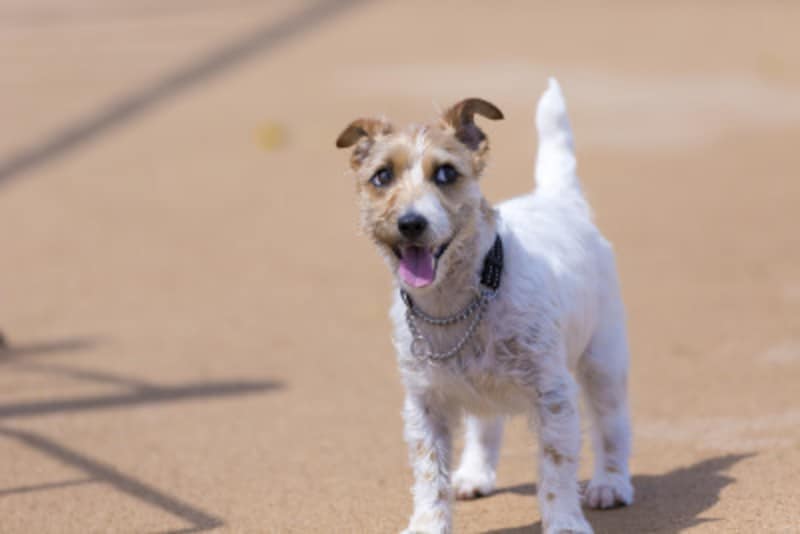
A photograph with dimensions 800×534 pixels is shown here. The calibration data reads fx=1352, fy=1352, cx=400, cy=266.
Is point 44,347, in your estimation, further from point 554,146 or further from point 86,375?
point 554,146

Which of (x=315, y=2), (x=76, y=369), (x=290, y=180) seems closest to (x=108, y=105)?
(x=290, y=180)

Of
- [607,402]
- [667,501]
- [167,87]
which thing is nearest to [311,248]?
[167,87]

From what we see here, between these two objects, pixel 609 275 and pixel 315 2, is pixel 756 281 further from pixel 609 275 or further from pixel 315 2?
pixel 315 2

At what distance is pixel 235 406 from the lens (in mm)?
8656

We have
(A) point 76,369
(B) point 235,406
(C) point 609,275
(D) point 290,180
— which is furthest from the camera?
(D) point 290,180

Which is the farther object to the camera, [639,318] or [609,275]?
[639,318]

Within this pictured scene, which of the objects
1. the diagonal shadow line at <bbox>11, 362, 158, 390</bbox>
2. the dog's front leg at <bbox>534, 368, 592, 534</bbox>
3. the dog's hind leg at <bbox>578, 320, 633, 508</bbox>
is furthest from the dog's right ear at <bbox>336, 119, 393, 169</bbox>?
the diagonal shadow line at <bbox>11, 362, 158, 390</bbox>

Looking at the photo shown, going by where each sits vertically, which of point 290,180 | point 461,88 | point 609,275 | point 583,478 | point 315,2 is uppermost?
point 315,2

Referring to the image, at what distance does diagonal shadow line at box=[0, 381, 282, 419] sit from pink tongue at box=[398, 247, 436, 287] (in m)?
3.81

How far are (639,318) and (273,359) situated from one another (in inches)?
112

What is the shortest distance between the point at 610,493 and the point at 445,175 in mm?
1851

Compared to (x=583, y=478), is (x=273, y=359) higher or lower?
higher

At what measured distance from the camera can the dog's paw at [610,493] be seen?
250 inches

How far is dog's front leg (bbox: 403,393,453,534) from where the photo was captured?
564 cm
